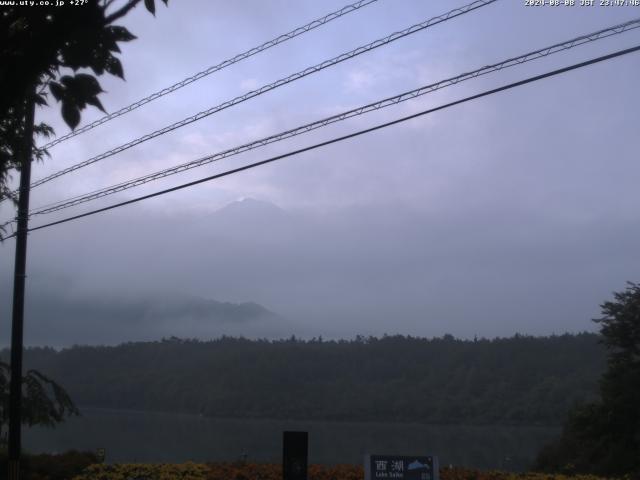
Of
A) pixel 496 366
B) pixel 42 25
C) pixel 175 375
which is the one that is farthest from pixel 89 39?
pixel 175 375

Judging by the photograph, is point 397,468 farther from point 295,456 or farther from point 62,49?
point 62,49

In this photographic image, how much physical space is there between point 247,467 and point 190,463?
102cm

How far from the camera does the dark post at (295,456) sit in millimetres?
12016

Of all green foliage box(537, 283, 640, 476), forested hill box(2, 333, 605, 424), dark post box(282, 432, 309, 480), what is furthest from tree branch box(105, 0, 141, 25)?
forested hill box(2, 333, 605, 424)

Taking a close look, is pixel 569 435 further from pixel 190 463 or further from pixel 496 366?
pixel 496 366

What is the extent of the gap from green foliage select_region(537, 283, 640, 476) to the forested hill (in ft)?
48.4

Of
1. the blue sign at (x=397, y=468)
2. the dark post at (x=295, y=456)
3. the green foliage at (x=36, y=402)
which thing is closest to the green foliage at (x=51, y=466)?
the green foliage at (x=36, y=402)

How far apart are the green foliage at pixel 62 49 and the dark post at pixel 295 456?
764 centimetres

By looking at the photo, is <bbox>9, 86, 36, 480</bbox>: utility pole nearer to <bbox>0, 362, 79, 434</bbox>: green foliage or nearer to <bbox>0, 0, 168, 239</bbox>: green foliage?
<bbox>0, 362, 79, 434</bbox>: green foliage

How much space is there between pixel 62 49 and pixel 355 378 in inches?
2158

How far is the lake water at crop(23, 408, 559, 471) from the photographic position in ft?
68.2

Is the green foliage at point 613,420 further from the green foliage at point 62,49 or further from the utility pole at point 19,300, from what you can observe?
the green foliage at point 62,49

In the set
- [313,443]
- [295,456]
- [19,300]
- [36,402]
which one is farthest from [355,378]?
[295,456]

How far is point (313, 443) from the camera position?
2538 centimetres
